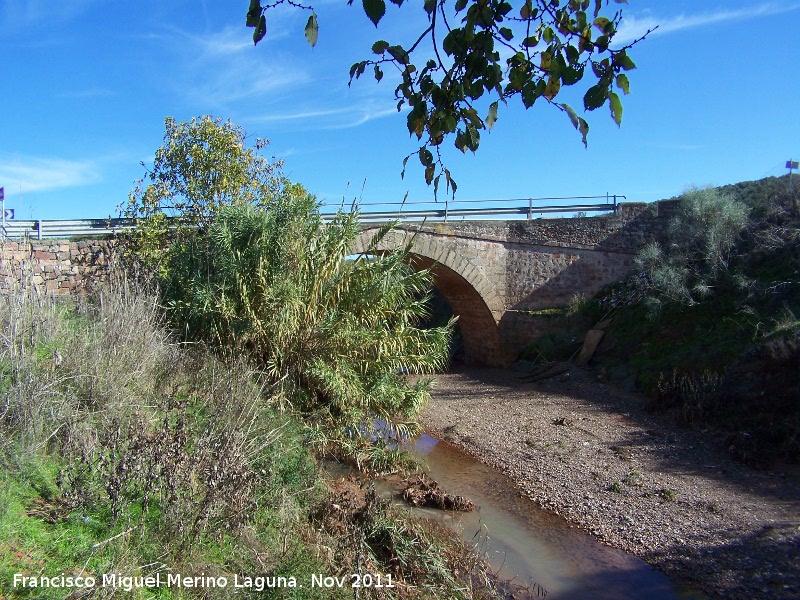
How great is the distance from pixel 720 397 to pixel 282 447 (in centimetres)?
763

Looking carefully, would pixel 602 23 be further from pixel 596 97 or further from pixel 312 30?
pixel 312 30

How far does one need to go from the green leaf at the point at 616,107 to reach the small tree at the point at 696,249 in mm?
12475

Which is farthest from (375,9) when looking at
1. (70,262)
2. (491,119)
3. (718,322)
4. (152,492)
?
(718,322)

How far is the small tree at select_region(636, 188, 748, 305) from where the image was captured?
14.2 metres

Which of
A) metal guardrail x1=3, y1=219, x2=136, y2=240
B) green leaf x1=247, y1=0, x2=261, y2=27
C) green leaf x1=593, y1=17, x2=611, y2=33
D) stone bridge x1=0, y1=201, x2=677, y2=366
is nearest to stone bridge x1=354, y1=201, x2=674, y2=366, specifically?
stone bridge x1=0, y1=201, x2=677, y2=366

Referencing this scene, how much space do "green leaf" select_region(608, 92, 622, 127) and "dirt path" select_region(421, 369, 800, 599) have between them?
4996 mm

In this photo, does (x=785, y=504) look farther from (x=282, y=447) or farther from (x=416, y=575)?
(x=282, y=447)

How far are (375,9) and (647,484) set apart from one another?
7675 mm

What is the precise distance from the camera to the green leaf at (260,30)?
2.32m

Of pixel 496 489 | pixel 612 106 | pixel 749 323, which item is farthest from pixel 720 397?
pixel 612 106

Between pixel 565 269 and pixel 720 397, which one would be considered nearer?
pixel 720 397

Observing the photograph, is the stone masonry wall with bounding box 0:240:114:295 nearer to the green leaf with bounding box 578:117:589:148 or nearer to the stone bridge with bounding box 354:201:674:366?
the stone bridge with bounding box 354:201:674:366

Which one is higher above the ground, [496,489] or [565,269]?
[565,269]

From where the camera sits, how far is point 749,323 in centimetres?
1166
